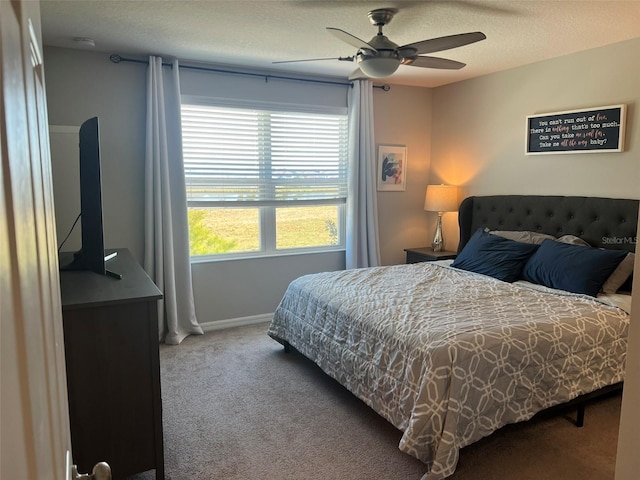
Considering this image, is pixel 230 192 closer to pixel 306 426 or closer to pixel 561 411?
pixel 306 426

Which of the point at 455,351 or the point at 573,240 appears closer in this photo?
the point at 455,351

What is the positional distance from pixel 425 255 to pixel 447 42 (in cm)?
253

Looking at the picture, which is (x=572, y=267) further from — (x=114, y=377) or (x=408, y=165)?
(x=114, y=377)

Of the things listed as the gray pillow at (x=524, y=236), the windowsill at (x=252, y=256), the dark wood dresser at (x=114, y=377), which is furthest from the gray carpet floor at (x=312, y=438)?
the gray pillow at (x=524, y=236)

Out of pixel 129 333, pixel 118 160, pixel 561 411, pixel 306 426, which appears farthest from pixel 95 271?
pixel 561 411

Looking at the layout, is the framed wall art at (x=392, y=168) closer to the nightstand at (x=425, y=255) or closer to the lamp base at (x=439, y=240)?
the lamp base at (x=439, y=240)

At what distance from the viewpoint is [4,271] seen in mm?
330

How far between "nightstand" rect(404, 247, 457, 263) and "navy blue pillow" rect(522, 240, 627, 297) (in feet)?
3.88

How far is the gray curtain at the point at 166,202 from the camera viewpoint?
380cm

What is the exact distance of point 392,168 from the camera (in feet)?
16.4

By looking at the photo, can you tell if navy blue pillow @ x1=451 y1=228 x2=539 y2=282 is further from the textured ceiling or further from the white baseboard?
the white baseboard

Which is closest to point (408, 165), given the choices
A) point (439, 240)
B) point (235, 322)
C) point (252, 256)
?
point (439, 240)

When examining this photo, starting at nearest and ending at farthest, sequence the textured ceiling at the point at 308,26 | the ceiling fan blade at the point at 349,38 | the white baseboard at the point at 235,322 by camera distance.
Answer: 1. the ceiling fan blade at the point at 349,38
2. the textured ceiling at the point at 308,26
3. the white baseboard at the point at 235,322

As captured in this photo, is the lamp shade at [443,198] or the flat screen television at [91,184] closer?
the flat screen television at [91,184]
